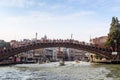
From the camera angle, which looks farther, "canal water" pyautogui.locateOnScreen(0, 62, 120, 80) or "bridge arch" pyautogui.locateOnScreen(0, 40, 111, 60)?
"bridge arch" pyautogui.locateOnScreen(0, 40, 111, 60)

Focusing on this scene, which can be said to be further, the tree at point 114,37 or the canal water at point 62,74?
the tree at point 114,37

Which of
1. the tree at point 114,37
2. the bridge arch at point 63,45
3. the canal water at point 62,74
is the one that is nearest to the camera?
the canal water at point 62,74

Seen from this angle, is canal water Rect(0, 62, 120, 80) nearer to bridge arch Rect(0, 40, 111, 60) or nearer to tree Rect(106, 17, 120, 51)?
bridge arch Rect(0, 40, 111, 60)

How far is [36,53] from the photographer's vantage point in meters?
159

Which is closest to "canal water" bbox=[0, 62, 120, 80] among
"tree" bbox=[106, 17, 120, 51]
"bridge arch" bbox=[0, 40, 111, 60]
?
"bridge arch" bbox=[0, 40, 111, 60]

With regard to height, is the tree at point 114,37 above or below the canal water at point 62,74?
above

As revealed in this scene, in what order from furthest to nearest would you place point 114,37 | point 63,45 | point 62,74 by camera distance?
point 114,37, point 63,45, point 62,74

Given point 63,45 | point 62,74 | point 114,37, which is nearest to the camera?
point 62,74

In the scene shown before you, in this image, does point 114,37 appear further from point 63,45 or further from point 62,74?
point 62,74

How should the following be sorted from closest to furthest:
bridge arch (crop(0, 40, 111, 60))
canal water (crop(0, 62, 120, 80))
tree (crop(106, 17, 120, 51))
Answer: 1. canal water (crop(0, 62, 120, 80))
2. bridge arch (crop(0, 40, 111, 60))
3. tree (crop(106, 17, 120, 51))

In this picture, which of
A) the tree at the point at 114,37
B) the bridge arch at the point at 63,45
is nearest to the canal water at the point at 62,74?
the bridge arch at the point at 63,45

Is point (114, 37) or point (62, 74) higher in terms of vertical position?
point (114, 37)

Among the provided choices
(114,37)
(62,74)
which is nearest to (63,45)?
(114,37)

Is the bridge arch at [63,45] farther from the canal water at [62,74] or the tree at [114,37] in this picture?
the canal water at [62,74]
